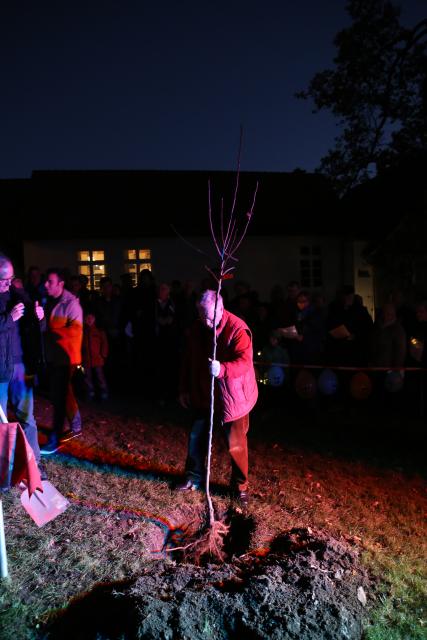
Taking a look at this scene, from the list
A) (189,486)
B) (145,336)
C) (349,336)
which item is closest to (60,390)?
(189,486)

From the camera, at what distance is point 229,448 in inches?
215

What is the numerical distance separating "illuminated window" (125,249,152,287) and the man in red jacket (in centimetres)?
1536

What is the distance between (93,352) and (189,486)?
4311 millimetres

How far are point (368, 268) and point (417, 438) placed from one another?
15.7m

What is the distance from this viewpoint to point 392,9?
44.8 feet

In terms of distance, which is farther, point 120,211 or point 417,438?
point 120,211

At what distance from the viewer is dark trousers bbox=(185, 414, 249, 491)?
549 cm

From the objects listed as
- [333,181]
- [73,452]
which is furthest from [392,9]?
[73,452]

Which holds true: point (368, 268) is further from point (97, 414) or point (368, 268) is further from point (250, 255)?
point (97, 414)

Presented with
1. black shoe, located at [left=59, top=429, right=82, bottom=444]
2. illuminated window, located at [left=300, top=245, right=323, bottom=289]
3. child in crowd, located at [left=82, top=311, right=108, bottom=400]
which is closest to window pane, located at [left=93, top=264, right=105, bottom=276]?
illuminated window, located at [left=300, top=245, right=323, bottom=289]

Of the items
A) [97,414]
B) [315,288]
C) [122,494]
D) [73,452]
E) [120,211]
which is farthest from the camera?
[315,288]

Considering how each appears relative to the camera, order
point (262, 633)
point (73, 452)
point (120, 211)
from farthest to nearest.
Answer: point (120, 211), point (73, 452), point (262, 633)

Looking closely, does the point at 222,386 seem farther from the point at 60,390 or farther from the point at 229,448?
the point at 60,390

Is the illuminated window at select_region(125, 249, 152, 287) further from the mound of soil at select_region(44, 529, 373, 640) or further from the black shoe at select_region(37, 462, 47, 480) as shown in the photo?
the mound of soil at select_region(44, 529, 373, 640)
